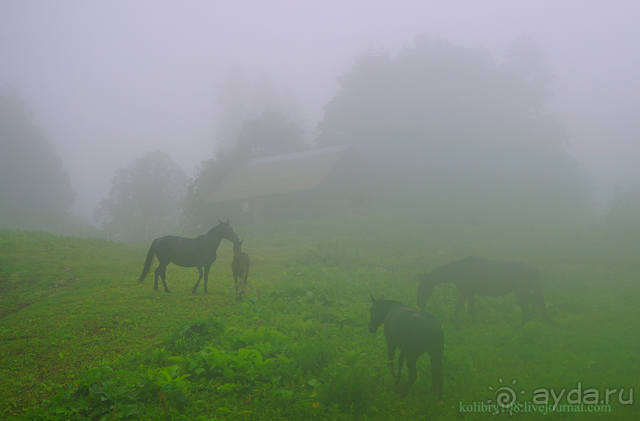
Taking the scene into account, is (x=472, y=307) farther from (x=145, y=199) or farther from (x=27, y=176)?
(x=27, y=176)

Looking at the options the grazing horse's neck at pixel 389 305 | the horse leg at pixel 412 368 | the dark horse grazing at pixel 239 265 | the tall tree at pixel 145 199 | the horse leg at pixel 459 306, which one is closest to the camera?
the horse leg at pixel 412 368

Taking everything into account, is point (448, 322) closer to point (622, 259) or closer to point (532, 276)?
point (532, 276)

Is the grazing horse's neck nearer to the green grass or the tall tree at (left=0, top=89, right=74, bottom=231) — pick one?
the green grass

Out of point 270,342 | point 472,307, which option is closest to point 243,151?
point 472,307

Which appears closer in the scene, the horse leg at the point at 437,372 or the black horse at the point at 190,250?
the horse leg at the point at 437,372

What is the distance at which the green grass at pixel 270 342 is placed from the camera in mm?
6398

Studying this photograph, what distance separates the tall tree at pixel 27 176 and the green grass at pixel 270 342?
41.2 m

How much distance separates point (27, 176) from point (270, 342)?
63209mm

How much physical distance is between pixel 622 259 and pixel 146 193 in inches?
2290

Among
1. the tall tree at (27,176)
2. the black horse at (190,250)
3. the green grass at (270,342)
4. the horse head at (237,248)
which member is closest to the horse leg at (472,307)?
the green grass at (270,342)

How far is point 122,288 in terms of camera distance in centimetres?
1480

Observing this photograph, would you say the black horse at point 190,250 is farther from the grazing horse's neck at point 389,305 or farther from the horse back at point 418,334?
the horse back at point 418,334

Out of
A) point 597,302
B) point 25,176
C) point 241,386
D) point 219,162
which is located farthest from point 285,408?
point 25,176

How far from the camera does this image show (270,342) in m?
8.78
